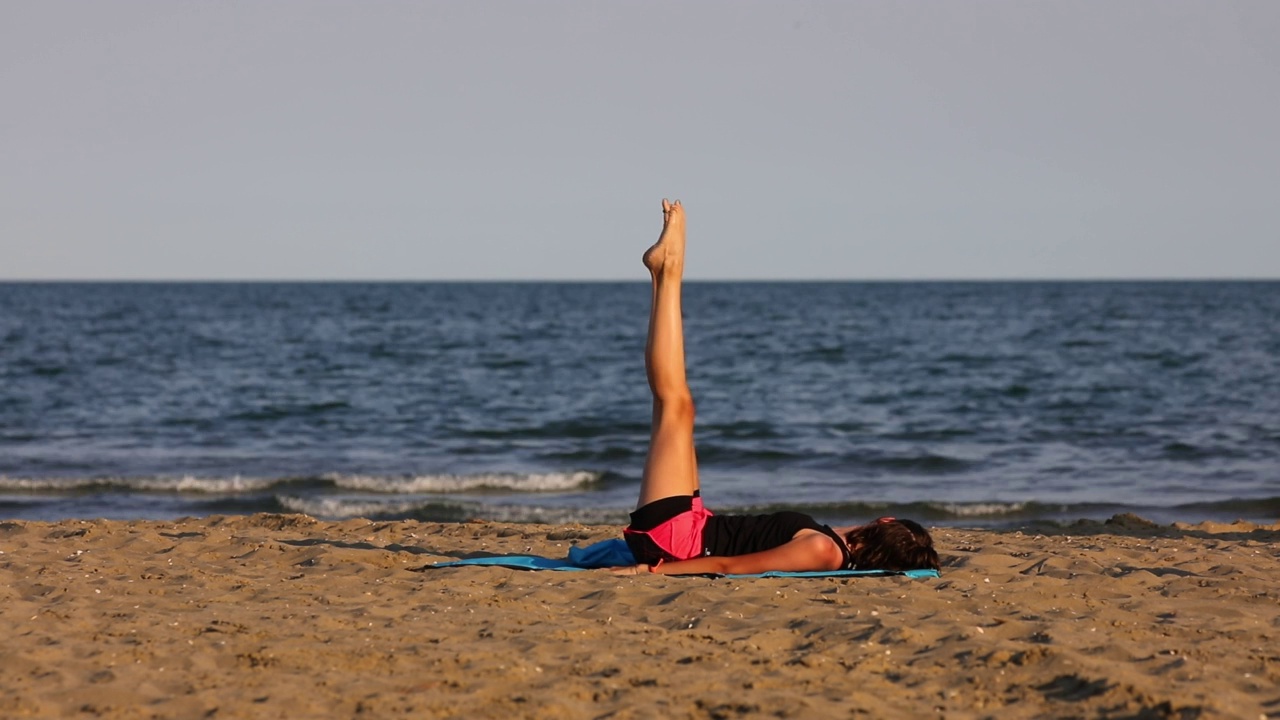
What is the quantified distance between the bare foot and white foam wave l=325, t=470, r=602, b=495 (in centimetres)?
814

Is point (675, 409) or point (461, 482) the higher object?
point (675, 409)

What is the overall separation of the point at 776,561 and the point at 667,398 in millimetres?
1171

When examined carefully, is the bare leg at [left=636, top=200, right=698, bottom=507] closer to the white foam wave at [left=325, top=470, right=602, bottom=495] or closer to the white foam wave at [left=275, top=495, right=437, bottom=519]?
the white foam wave at [left=275, top=495, right=437, bottom=519]

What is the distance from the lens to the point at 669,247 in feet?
23.5

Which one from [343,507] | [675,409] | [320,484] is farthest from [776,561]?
[320,484]

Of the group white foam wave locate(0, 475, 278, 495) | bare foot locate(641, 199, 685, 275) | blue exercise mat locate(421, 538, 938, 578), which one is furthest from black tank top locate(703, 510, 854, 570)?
white foam wave locate(0, 475, 278, 495)

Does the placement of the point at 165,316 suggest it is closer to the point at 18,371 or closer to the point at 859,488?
the point at 18,371

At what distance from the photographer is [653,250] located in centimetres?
716

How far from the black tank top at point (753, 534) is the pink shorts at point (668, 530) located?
3.2 inches

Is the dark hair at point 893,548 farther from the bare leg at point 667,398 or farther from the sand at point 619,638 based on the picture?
the bare leg at point 667,398

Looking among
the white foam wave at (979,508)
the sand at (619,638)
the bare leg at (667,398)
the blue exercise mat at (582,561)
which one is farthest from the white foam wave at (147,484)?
the bare leg at (667,398)

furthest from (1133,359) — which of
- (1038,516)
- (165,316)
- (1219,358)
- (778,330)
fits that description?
(165,316)

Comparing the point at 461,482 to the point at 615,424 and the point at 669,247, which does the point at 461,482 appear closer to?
the point at 615,424

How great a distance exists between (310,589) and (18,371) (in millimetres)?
25371
